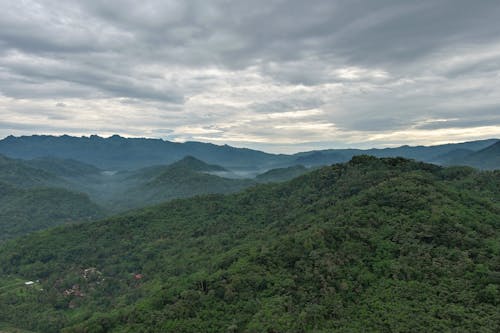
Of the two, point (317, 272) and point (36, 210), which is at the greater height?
point (317, 272)

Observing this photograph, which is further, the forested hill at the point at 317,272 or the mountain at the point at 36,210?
the mountain at the point at 36,210

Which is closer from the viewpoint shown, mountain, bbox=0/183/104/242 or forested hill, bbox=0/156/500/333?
forested hill, bbox=0/156/500/333

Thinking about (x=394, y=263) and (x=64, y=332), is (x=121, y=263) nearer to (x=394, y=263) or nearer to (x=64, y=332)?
(x=64, y=332)

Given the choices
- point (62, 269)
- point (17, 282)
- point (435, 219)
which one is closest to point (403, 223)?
point (435, 219)

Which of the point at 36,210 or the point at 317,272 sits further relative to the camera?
the point at 36,210
